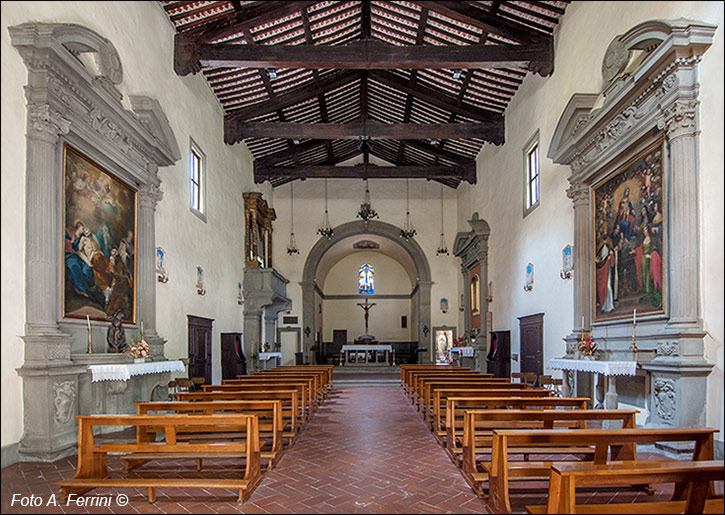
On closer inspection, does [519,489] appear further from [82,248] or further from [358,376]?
[358,376]

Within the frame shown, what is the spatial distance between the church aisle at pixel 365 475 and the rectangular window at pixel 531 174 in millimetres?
A: 6206

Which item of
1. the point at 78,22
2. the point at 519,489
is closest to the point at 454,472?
the point at 519,489

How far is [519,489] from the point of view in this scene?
16.4 feet

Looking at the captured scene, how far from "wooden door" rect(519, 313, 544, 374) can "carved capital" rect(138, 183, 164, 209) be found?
777 cm

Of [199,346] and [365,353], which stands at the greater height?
[199,346]

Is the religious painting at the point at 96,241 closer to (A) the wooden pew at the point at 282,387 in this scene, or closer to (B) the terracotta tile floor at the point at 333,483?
(A) the wooden pew at the point at 282,387

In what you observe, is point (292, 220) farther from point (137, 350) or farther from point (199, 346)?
point (137, 350)

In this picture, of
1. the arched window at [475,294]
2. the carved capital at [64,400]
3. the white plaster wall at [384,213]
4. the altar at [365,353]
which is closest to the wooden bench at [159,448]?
the carved capital at [64,400]

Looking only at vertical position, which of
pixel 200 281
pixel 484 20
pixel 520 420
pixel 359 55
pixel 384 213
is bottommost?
pixel 520 420

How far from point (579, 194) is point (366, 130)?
733 centimetres

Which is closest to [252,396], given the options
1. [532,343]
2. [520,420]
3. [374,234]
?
[520,420]

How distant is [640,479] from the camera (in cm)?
343

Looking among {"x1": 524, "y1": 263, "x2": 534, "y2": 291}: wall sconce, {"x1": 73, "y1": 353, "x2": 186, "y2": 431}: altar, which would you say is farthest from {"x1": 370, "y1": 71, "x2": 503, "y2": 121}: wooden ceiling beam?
{"x1": 73, "y1": 353, "x2": 186, "y2": 431}: altar

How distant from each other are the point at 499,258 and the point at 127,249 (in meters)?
10.4
